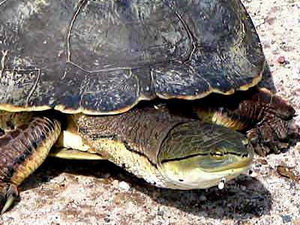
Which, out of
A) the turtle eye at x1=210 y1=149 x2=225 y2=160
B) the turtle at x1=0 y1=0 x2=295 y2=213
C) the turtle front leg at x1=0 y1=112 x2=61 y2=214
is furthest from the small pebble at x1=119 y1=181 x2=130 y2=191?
the turtle eye at x1=210 y1=149 x2=225 y2=160

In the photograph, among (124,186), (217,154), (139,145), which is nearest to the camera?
(217,154)

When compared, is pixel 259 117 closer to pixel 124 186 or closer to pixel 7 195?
pixel 124 186

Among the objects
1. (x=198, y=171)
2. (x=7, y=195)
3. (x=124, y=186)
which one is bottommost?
(x=124, y=186)

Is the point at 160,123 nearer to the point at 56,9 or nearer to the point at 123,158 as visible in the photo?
the point at 123,158

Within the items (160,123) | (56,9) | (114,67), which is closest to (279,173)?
(160,123)

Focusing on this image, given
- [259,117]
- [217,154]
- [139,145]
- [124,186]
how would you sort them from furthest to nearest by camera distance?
[259,117] → [124,186] → [139,145] → [217,154]

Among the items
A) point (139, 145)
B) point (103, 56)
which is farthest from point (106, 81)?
point (139, 145)
